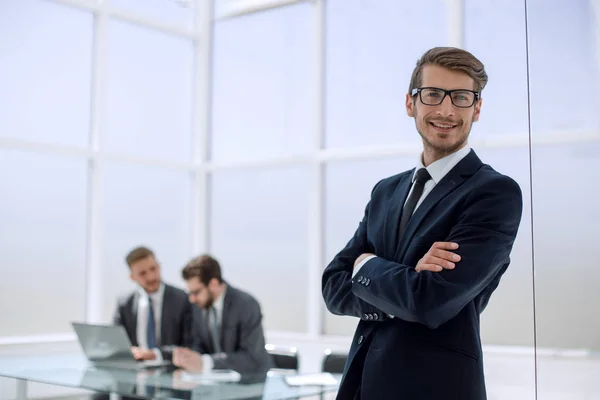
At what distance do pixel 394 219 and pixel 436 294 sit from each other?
257 mm

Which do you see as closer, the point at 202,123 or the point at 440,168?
the point at 440,168

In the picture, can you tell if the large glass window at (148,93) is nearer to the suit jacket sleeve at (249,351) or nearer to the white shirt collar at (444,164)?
the suit jacket sleeve at (249,351)

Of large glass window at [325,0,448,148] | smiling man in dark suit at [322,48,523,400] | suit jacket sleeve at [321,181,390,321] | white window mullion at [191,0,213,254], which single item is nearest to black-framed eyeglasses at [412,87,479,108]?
smiling man in dark suit at [322,48,523,400]

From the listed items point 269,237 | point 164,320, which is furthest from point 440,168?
point 269,237

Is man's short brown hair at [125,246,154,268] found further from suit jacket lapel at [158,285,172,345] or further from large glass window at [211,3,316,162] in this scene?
large glass window at [211,3,316,162]

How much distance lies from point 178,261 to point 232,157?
1.06 m

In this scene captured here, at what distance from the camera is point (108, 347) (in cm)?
431

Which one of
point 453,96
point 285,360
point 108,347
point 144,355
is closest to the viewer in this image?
point 453,96

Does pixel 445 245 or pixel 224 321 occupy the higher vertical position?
pixel 445 245

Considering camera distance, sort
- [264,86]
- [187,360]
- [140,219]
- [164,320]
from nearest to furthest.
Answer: [187,360] < [164,320] < [140,219] < [264,86]

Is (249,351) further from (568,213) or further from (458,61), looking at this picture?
(568,213)

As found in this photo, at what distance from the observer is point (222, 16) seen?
741cm

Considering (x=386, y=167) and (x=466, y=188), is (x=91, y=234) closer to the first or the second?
(x=386, y=167)

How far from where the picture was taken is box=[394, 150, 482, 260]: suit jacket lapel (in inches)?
66.4
